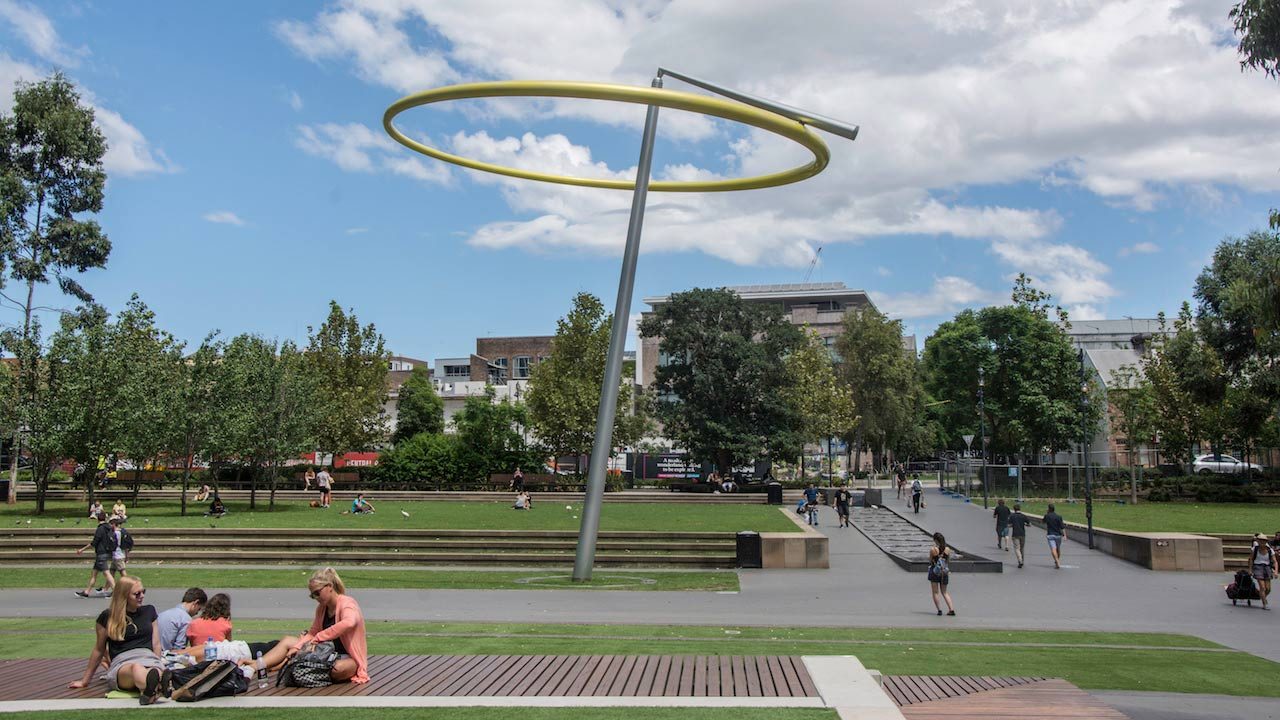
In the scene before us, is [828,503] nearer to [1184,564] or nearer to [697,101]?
[1184,564]

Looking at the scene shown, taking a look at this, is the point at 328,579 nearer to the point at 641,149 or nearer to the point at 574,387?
the point at 641,149

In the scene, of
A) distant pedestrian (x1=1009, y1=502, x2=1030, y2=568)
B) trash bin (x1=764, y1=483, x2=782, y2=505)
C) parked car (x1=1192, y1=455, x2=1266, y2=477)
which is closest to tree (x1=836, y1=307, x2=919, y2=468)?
parked car (x1=1192, y1=455, x2=1266, y2=477)

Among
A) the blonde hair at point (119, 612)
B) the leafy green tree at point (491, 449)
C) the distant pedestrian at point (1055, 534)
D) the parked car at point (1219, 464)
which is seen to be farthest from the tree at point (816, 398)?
the blonde hair at point (119, 612)

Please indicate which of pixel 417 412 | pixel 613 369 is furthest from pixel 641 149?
pixel 417 412

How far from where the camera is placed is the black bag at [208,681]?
757 centimetres

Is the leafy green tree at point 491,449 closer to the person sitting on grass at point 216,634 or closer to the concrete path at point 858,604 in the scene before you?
the concrete path at point 858,604

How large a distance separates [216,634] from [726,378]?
48.8 m

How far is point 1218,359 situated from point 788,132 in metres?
43.3

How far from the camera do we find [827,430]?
5450cm

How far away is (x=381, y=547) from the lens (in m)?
23.9

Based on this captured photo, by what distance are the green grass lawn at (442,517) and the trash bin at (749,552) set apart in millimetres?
4149

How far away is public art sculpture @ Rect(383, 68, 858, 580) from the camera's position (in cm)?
1559

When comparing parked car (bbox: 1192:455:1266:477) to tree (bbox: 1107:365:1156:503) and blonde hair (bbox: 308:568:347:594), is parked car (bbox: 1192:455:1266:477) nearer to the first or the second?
tree (bbox: 1107:365:1156:503)

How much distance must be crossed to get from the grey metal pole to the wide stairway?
3332 millimetres
